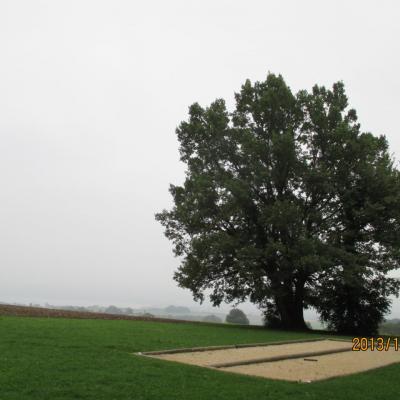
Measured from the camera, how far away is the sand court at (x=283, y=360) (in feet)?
33.8

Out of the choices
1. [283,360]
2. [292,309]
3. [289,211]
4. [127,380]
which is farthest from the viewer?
[292,309]

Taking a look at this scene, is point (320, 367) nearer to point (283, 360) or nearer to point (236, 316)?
point (283, 360)

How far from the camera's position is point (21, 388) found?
22.9ft

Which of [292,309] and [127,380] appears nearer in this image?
[127,380]

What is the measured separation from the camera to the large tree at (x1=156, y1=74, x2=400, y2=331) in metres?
25.5

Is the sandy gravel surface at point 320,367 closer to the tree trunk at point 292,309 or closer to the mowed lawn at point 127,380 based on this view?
the mowed lawn at point 127,380

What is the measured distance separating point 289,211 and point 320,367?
13.4 meters

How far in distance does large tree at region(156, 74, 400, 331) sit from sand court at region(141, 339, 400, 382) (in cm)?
951

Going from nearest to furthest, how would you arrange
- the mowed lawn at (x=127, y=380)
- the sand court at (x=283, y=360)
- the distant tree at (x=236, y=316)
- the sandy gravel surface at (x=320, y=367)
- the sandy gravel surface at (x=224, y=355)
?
the mowed lawn at (x=127, y=380) < the sandy gravel surface at (x=320, y=367) < the sand court at (x=283, y=360) < the sandy gravel surface at (x=224, y=355) < the distant tree at (x=236, y=316)

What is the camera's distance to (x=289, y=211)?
79.9 ft

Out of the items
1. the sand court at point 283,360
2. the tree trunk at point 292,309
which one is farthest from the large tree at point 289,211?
the sand court at point 283,360

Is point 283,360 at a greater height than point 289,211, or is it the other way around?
point 289,211

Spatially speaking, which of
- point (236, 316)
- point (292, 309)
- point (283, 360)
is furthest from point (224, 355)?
point (236, 316)

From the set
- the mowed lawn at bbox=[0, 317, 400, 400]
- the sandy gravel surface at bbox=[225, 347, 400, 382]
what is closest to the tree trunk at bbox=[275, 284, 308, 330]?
the sandy gravel surface at bbox=[225, 347, 400, 382]
